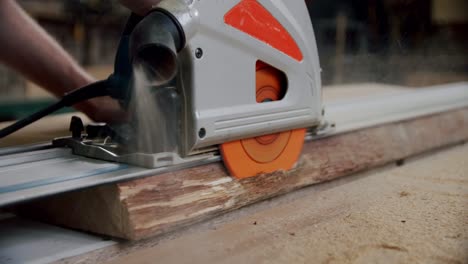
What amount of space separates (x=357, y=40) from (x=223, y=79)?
1347mm

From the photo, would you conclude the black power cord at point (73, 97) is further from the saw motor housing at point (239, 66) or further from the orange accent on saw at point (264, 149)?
the orange accent on saw at point (264, 149)

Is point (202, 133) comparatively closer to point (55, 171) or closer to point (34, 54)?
point (55, 171)

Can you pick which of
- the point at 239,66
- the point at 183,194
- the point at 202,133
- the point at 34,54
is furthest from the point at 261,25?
the point at 34,54

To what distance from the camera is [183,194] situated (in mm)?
1295

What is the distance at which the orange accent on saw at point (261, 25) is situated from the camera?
1.34 m

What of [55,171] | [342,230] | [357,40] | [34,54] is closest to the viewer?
[55,171]

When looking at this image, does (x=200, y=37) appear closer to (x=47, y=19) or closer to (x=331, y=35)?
(x=331, y=35)

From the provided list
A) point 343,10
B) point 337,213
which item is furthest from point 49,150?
point 343,10

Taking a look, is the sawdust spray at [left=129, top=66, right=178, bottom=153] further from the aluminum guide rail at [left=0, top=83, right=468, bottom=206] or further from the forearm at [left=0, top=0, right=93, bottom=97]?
the forearm at [left=0, top=0, right=93, bottom=97]

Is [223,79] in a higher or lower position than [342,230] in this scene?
higher

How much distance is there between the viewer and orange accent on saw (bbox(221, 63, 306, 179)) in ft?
4.70

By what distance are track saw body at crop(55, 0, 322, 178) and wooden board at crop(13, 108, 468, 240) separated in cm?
4

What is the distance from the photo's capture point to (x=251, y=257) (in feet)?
3.71

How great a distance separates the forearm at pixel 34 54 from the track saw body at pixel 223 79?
1.58 feet
